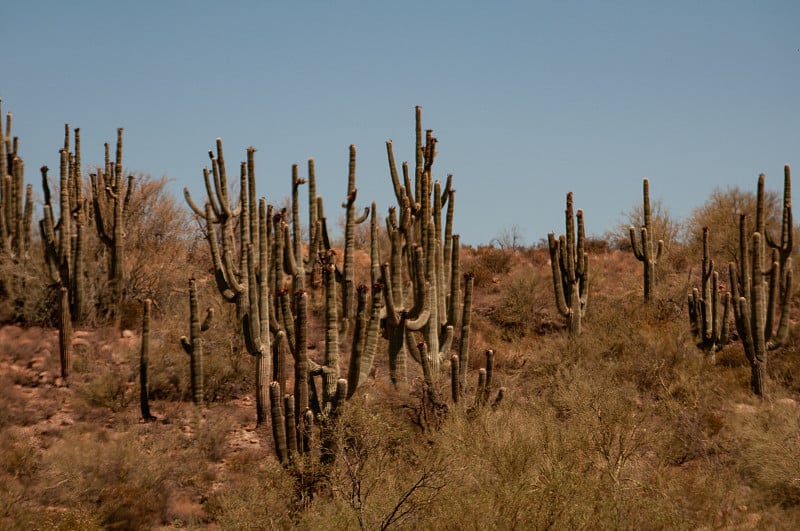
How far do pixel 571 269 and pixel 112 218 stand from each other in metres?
10.4

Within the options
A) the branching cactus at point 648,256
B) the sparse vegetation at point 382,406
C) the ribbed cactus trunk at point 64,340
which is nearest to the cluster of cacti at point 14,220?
the sparse vegetation at point 382,406

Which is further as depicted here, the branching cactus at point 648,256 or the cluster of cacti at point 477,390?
the branching cactus at point 648,256

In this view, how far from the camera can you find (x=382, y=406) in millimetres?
12727

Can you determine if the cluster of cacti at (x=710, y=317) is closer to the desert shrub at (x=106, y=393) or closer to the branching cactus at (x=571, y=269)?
the branching cactus at (x=571, y=269)

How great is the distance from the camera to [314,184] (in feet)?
49.5

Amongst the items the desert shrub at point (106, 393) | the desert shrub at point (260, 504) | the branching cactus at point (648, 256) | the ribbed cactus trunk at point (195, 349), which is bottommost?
the desert shrub at point (260, 504)

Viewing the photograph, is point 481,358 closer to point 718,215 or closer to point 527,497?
point 527,497

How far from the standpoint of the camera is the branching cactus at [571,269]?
1784 cm

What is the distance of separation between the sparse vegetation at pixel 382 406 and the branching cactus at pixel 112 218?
0.74 feet

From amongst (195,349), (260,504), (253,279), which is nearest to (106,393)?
(195,349)

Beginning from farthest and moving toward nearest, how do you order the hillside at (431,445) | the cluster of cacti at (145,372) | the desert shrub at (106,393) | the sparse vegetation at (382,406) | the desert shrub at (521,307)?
the desert shrub at (521,307) < the desert shrub at (106,393) < the cluster of cacti at (145,372) < the sparse vegetation at (382,406) < the hillside at (431,445)

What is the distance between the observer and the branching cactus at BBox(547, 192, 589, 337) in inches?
703

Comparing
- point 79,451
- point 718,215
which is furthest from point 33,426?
point 718,215

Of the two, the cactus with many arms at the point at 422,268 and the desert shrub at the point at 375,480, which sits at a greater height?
the cactus with many arms at the point at 422,268
